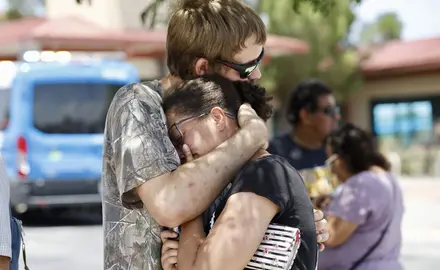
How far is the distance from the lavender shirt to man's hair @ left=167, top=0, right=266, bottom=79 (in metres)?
1.88

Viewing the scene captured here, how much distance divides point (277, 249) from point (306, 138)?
3297 millimetres

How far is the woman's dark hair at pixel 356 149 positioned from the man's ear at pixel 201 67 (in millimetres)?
2163

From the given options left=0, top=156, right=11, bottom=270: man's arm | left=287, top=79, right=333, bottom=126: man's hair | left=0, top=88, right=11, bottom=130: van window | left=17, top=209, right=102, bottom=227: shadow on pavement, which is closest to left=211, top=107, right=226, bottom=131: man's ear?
left=0, top=156, right=11, bottom=270: man's arm

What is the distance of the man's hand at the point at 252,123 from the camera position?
237 centimetres

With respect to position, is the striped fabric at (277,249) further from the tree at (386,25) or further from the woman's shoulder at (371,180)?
the tree at (386,25)

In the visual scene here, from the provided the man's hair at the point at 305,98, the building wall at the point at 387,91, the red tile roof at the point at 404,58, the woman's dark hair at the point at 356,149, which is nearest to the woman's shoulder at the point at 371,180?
the woman's dark hair at the point at 356,149

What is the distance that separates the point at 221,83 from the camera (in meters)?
2.40

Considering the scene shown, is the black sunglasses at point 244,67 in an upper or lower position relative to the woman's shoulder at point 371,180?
upper

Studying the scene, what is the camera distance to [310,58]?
90.8ft

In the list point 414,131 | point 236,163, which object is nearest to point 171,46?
point 236,163

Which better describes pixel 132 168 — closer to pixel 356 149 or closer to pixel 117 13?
pixel 356 149

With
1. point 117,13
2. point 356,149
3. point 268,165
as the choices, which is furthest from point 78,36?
point 268,165

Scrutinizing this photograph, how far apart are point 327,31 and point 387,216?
23.9 meters

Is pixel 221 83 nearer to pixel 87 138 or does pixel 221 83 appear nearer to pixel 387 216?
pixel 387 216
